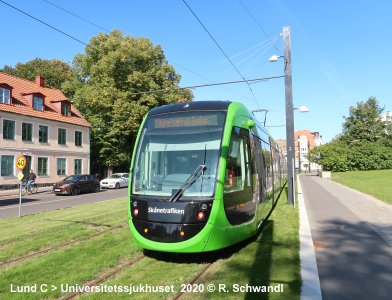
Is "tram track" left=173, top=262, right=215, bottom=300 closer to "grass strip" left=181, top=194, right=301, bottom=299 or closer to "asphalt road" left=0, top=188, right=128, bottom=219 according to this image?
"grass strip" left=181, top=194, right=301, bottom=299

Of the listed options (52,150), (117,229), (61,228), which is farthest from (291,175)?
(52,150)

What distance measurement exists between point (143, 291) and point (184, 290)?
0.60 m

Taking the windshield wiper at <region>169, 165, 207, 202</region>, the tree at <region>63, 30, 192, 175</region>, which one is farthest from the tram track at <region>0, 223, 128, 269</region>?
the tree at <region>63, 30, 192, 175</region>

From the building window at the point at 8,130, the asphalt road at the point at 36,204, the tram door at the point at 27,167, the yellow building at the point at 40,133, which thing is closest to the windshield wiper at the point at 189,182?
the asphalt road at the point at 36,204

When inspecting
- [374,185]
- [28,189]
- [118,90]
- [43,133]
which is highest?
[118,90]

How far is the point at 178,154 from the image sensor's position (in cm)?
752

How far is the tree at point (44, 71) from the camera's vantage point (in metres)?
51.6

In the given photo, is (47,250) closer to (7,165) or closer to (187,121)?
(187,121)

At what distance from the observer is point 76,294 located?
554 cm

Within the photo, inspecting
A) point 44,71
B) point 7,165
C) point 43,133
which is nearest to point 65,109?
point 43,133

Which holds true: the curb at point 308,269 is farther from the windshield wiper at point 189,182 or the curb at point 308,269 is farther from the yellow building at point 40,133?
the yellow building at point 40,133

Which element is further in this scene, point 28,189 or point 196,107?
point 28,189

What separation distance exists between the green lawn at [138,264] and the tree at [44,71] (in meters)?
45.5

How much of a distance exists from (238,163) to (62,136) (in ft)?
109
